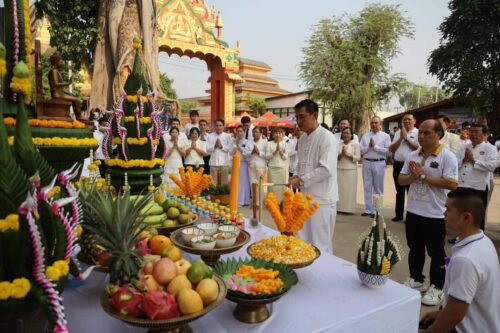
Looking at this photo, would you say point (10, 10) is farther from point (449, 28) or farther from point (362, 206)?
point (449, 28)

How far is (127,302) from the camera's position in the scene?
44.0 inches

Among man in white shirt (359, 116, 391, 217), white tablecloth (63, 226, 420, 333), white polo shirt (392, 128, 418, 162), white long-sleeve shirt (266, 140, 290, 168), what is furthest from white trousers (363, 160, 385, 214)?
white tablecloth (63, 226, 420, 333)

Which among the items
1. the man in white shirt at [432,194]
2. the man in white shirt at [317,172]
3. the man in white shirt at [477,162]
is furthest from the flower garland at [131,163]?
the man in white shirt at [477,162]

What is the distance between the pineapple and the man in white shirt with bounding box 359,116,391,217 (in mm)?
5624

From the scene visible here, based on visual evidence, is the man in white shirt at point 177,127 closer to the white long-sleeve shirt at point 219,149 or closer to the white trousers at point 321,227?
the white long-sleeve shirt at point 219,149

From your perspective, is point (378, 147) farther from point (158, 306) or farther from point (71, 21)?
point (71, 21)

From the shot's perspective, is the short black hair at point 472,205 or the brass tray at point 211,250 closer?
the brass tray at point 211,250

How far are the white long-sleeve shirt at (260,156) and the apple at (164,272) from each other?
6.16 meters

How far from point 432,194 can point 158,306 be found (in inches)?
105

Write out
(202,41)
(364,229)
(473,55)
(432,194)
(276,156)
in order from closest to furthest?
1. (432,194)
2. (364,229)
3. (276,156)
4. (473,55)
5. (202,41)

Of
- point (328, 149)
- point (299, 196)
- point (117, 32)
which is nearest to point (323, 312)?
point (299, 196)

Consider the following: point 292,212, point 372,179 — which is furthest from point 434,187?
point 372,179

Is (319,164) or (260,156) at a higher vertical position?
(319,164)

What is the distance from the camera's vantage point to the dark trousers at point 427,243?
301 cm
